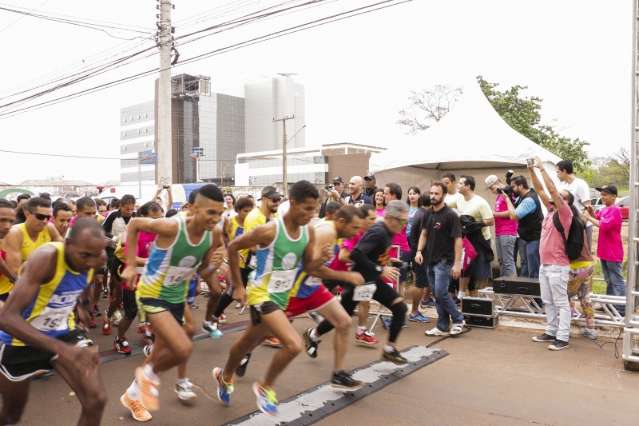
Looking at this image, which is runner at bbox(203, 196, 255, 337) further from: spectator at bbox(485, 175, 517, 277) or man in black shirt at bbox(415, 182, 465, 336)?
spectator at bbox(485, 175, 517, 277)

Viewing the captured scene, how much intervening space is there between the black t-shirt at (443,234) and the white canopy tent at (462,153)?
4.65 m

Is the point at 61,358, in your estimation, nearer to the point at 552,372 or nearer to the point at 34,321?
the point at 34,321

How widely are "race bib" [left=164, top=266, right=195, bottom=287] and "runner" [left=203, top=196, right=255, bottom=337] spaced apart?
8.02ft

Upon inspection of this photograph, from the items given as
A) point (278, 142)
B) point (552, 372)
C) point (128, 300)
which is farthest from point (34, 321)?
point (278, 142)

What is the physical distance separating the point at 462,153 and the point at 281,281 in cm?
821

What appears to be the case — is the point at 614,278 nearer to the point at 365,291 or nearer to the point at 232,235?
the point at 365,291

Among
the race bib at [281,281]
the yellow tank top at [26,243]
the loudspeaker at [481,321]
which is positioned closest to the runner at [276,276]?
the race bib at [281,281]

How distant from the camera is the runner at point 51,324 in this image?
2877 millimetres

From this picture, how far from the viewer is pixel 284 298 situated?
14.2ft

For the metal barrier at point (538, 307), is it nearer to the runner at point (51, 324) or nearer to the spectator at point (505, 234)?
the spectator at point (505, 234)

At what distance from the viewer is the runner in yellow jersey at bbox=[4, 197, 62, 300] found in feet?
16.9

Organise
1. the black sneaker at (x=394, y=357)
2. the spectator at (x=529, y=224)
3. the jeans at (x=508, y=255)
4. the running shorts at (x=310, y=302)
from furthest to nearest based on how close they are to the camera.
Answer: the jeans at (x=508, y=255) < the spectator at (x=529, y=224) < the black sneaker at (x=394, y=357) < the running shorts at (x=310, y=302)

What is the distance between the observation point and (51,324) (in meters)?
3.31

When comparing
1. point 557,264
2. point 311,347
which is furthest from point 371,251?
point 557,264
